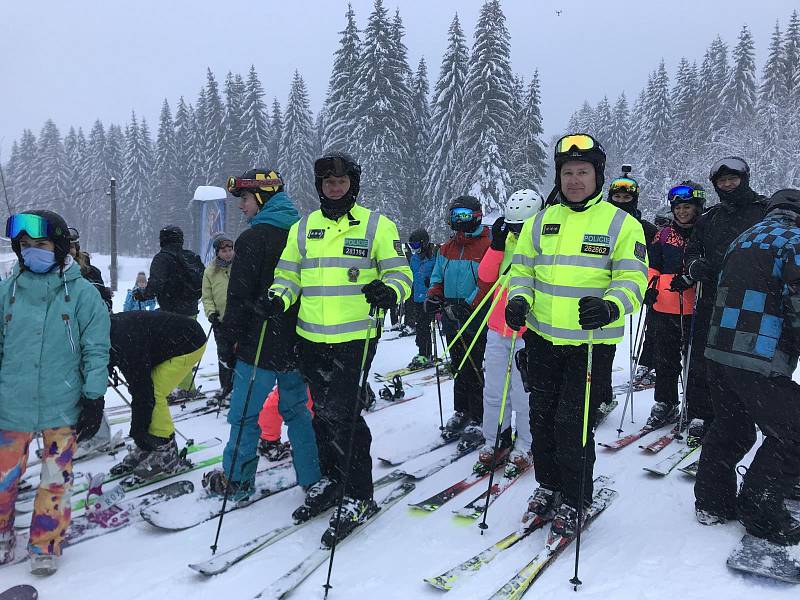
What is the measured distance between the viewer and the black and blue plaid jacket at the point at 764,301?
3.08 metres

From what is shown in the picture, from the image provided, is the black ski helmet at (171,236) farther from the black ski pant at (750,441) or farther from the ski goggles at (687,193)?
the black ski pant at (750,441)

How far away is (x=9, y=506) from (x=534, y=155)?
2903cm

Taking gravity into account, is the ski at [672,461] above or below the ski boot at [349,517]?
above

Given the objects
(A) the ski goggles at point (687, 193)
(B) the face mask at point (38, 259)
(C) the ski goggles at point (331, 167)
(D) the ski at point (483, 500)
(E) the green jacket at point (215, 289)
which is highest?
(A) the ski goggles at point (687, 193)

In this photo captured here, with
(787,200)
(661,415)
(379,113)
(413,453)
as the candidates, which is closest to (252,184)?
(413,453)

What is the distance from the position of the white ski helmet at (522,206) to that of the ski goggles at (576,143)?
41.5 inches

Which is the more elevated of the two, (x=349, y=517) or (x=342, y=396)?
(x=342, y=396)

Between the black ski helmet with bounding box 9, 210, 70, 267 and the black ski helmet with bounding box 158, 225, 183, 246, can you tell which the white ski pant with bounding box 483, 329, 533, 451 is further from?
the black ski helmet with bounding box 158, 225, 183, 246

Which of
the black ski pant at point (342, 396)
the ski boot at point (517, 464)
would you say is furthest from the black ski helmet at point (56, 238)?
the ski boot at point (517, 464)

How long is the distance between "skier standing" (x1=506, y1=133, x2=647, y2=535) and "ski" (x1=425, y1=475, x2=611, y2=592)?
0.70 feet

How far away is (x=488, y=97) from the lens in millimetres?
26453

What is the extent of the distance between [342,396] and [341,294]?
0.72 meters

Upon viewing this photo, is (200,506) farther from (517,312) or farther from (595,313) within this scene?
(595,313)

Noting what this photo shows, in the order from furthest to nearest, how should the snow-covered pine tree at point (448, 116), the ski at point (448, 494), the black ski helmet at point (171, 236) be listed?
the snow-covered pine tree at point (448, 116), the black ski helmet at point (171, 236), the ski at point (448, 494)
